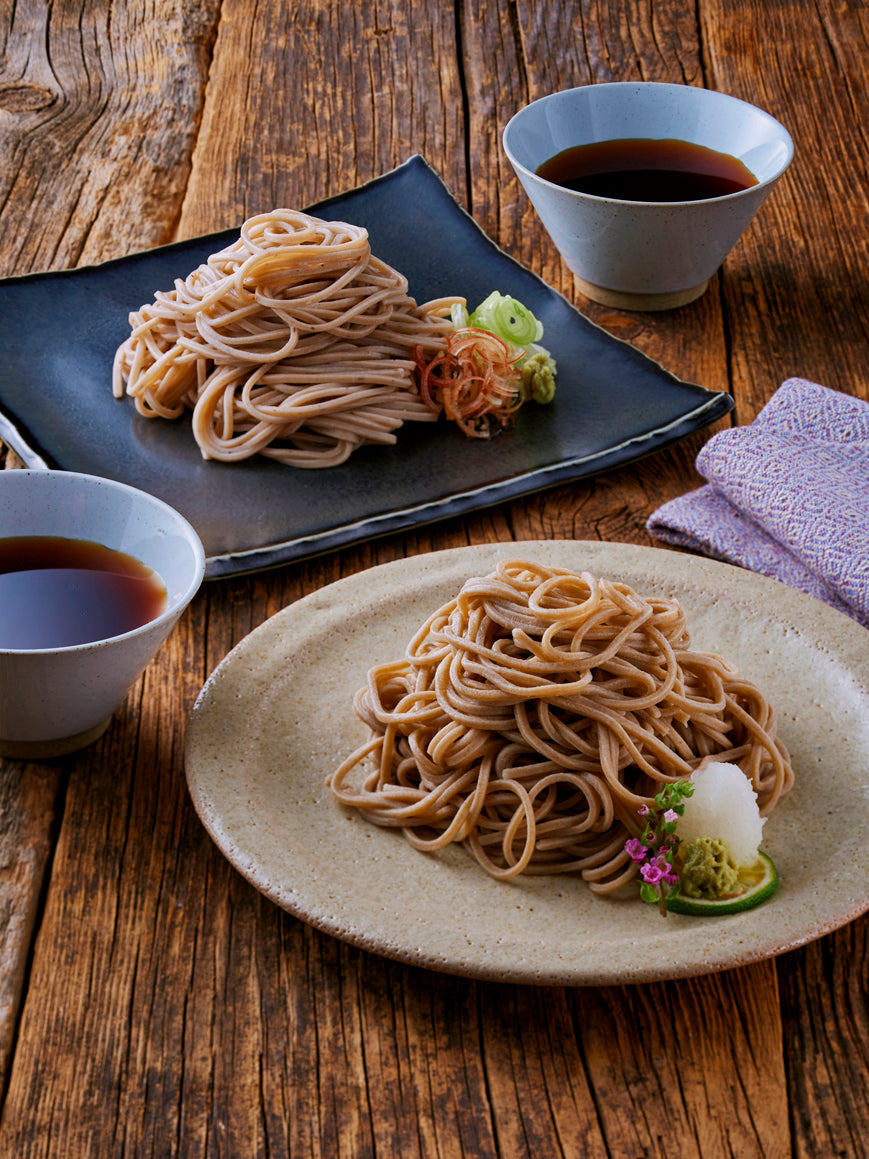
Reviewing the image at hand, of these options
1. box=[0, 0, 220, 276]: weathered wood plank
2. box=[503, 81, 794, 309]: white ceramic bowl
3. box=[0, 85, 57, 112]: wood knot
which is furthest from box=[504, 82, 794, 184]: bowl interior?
box=[0, 85, 57, 112]: wood knot

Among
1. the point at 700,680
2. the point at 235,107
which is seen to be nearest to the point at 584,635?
the point at 700,680

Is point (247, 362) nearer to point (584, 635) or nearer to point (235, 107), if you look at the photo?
point (584, 635)

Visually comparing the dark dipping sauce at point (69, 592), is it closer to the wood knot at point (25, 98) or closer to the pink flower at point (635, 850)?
the pink flower at point (635, 850)

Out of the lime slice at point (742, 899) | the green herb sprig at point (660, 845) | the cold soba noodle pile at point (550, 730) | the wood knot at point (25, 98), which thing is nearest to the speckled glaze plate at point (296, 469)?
the cold soba noodle pile at point (550, 730)

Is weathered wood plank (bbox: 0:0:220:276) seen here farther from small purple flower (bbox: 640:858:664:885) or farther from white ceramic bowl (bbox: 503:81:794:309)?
small purple flower (bbox: 640:858:664:885)

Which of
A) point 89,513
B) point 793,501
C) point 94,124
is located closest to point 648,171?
point 793,501

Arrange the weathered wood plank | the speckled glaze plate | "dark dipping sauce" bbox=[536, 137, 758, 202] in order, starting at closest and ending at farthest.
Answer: the speckled glaze plate, "dark dipping sauce" bbox=[536, 137, 758, 202], the weathered wood plank
